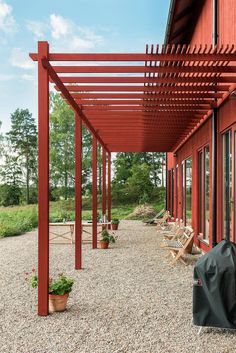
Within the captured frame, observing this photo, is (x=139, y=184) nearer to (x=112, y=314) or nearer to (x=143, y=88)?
(x=143, y=88)

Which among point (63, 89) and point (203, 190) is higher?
point (63, 89)

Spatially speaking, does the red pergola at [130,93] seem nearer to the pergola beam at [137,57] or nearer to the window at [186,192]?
the pergola beam at [137,57]

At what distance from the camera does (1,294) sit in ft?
22.3

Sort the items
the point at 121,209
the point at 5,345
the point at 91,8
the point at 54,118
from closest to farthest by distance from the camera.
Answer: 1. the point at 5,345
2. the point at 121,209
3. the point at 54,118
4. the point at 91,8

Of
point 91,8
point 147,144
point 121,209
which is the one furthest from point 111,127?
point 91,8

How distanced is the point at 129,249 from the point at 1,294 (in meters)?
5.21

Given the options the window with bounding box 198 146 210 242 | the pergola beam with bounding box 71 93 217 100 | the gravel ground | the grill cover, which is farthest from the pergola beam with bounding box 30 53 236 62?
the window with bounding box 198 146 210 242

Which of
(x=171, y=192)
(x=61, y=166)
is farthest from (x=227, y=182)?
(x=61, y=166)

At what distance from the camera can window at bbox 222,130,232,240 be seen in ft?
25.5

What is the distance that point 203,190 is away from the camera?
10930mm

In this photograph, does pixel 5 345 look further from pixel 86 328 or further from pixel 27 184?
pixel 27 184

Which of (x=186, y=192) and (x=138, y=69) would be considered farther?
(x=186, y=192)

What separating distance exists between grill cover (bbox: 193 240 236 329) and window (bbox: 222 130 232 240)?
3163mm

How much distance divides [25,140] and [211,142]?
34.9 metres
